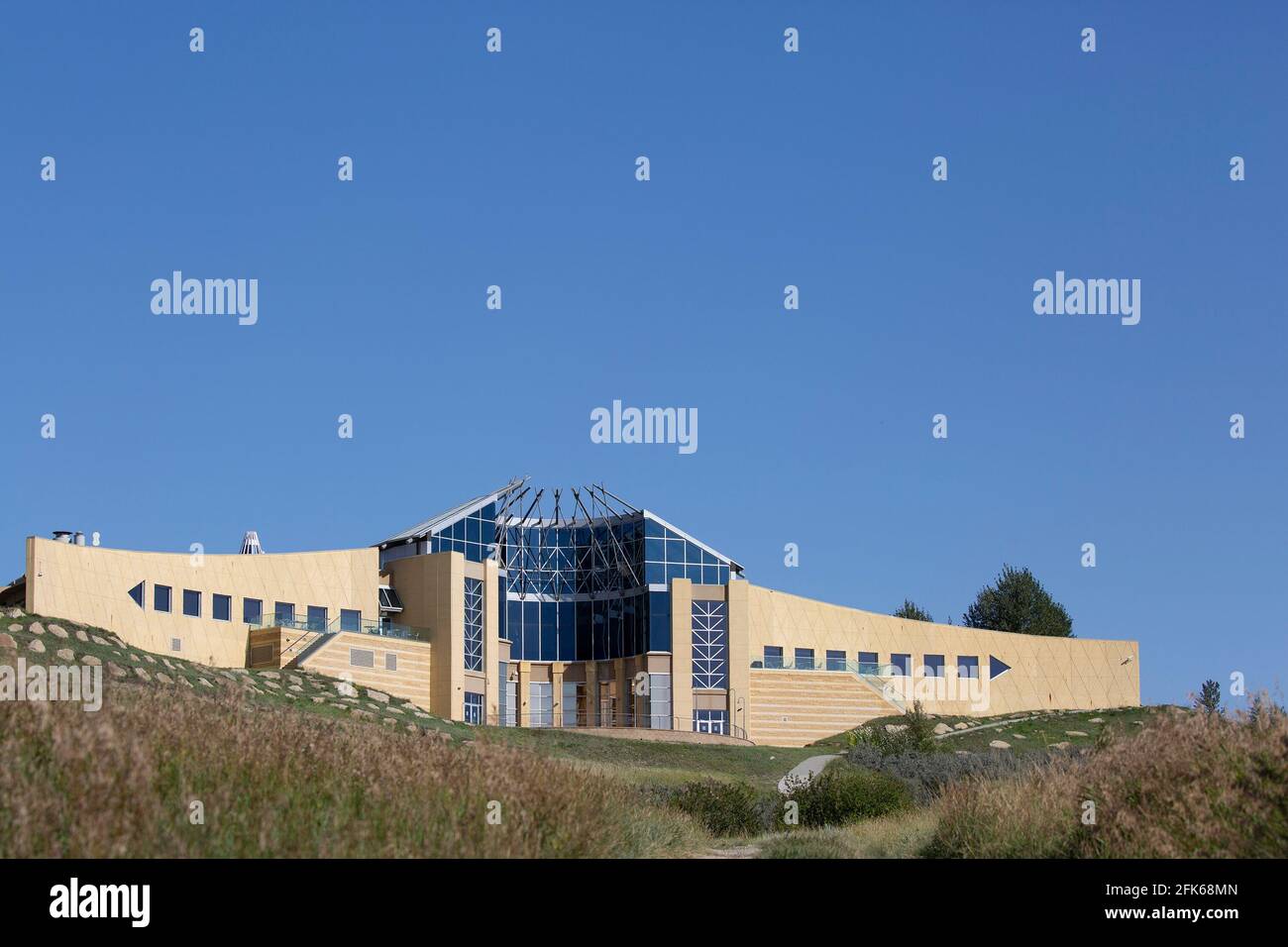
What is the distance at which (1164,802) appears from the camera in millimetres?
13617

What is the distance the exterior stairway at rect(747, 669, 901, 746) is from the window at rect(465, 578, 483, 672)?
1216 cm

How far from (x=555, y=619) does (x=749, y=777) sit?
21.8 meters

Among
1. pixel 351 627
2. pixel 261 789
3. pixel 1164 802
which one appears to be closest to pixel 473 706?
pixel 351 627

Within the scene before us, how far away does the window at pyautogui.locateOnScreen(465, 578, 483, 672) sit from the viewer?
6438 cm

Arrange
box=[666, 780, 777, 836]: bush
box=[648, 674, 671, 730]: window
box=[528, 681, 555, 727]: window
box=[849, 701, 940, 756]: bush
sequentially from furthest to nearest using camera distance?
box=[528, 681, 555, 727]: window → box=[648, 674, 671, 730]: window → box=[849, 701, 940, 756]: bush → box=[666, 780, 777, 836]: bush

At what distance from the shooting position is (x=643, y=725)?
65438 millimetres

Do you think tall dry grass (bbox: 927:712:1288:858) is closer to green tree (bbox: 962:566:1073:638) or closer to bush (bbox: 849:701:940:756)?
bush (bbox: 849:701:940:756)

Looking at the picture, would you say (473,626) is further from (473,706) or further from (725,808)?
(725,808)

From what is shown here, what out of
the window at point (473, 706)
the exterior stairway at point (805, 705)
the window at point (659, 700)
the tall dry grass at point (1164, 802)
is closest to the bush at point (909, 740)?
the window at point (659, 700)

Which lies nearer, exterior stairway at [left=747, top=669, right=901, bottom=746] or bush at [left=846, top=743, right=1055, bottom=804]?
bush at [left=846, top=743, right=1055, bottom=804]

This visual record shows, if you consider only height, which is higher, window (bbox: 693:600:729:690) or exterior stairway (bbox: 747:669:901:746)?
window (bbox: 693:600:729:690)

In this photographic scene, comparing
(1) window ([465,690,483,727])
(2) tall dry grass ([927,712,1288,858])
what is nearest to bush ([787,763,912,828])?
(2) tall dry grass ([927,712,1288,858])
